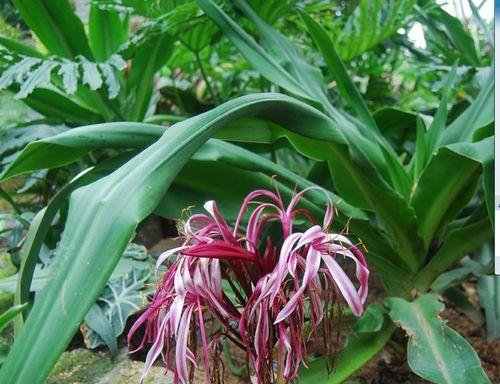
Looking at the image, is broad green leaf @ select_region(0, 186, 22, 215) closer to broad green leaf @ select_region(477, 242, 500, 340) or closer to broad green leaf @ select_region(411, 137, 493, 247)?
broad green leaf @ select_region(411, 137, 493, 247)

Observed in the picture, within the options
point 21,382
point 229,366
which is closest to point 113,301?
point 229,366

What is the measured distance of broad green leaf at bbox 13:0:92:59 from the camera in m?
1.44

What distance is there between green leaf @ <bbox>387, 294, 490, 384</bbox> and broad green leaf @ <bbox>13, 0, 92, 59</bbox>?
3.33 feet

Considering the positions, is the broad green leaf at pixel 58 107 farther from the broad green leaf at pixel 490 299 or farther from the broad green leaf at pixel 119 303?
the broad green leaf at pixel 490 299

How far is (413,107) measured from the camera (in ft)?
7.70

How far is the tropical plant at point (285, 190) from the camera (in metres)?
0.53

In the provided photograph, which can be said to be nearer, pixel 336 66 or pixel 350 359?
pixel 350 359

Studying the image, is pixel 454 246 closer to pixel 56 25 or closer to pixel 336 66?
pixel 336 66

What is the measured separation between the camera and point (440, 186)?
1.03m

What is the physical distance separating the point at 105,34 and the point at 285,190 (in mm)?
901

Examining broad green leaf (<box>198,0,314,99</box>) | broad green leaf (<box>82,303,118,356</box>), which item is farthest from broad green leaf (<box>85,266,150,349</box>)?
broad green leaf (<box>198,0,314,99</box>)

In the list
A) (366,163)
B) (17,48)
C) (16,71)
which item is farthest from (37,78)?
(366,163)

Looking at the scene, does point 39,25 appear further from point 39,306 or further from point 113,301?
point 39,306

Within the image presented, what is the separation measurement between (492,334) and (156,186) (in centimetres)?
78
